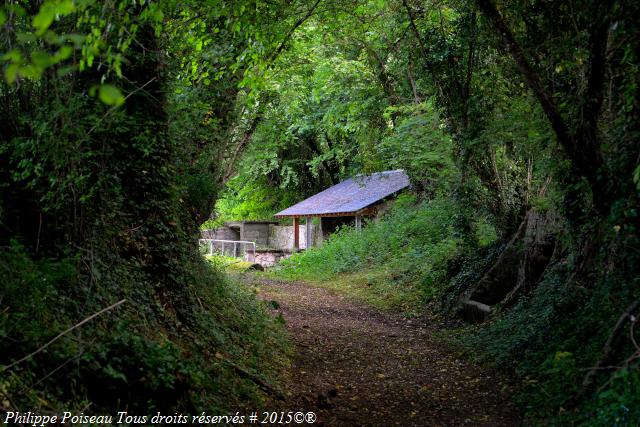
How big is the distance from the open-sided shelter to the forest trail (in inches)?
529

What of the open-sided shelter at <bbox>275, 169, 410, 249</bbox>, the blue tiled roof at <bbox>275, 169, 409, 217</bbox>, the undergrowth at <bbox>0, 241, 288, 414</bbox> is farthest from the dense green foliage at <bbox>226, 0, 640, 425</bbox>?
the blue tiled roof at <bbox>275, 169, 409, 217</bbox>

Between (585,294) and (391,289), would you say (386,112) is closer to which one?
(391,289)

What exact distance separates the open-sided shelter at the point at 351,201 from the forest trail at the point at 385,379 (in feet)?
44.1

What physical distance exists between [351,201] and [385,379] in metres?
21.0

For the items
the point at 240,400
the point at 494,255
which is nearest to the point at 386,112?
the point at 494,255

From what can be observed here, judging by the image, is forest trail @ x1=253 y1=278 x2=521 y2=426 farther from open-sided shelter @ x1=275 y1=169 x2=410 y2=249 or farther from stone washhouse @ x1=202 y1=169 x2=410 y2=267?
open-sided shelter @ x1=275 y1=169 x2=410 y2=249

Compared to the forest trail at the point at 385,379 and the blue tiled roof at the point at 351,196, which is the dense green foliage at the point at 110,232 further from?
the blue tiled roof at the point at 351,196

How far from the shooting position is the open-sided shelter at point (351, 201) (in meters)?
27.2

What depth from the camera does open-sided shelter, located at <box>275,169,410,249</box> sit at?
27.2m

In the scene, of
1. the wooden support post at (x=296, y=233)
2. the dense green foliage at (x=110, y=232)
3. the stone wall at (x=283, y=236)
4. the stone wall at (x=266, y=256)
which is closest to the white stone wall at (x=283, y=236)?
the stone wall at (x=283, y=236)

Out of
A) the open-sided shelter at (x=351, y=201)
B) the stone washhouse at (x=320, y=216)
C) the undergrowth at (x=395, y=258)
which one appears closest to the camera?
the undergrowth at (x=395, y=258)

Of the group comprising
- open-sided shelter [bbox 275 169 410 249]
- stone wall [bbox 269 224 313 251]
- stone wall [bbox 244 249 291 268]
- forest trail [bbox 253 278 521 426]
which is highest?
open-sided shelter [bbox 275 169 410 249]

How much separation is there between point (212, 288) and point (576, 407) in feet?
19.1

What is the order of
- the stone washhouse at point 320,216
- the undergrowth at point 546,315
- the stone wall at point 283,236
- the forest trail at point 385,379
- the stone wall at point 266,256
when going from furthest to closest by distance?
1. the stone wall at point 283,236
2. the stone wall at point 266,256
3. the stone washhouse at point 320,216
4. the forest trail at point 385,379
5. the undergrowth at point 546,315
